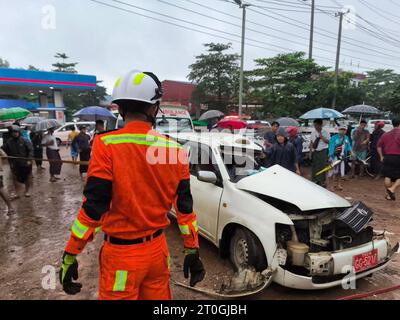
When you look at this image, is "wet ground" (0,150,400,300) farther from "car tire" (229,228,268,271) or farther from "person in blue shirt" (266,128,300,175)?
"person in blue shirt" (266,128,300,175)

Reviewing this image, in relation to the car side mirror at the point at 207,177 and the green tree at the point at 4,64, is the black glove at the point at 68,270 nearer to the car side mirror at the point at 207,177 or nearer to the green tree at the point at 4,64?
the car side mirror at the point at 207,177

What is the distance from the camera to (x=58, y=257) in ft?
13.0

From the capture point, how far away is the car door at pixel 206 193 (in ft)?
12.2

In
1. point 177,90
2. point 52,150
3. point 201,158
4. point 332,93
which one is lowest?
point 52,150

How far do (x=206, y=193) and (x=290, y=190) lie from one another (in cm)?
108

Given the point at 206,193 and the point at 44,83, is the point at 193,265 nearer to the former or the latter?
the point at 206,193

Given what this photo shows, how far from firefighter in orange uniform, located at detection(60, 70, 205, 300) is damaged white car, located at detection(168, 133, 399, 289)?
4.56 ft

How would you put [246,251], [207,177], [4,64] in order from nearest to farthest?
[246,251] < [207,177] < [4,64]

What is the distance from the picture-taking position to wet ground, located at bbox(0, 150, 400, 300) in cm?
316

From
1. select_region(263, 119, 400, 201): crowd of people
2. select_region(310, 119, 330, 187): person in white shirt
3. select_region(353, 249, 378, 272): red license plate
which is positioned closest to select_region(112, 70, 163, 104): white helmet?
select_region(353, 249, 378, 272): red license plate

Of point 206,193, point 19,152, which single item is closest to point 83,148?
point 19,152

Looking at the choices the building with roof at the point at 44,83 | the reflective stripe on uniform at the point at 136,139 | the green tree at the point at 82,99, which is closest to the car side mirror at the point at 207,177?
the reflective stripe on uniform at the point at 136,139

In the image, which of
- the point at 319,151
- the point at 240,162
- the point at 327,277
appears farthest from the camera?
the point at 319,151
